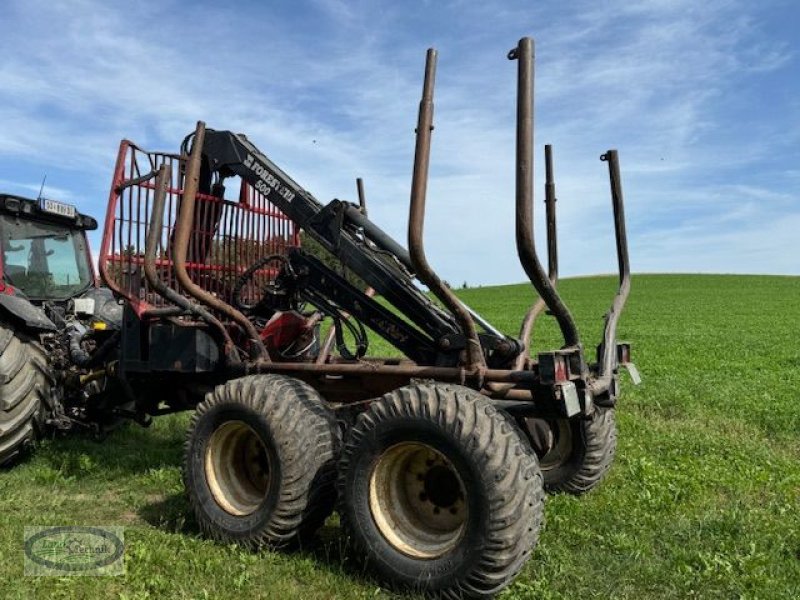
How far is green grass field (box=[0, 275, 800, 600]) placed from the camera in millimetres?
3682

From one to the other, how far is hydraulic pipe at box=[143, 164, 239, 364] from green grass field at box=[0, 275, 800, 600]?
1.14 metres

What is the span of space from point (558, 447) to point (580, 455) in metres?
0.20

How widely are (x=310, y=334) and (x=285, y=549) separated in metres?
2.17

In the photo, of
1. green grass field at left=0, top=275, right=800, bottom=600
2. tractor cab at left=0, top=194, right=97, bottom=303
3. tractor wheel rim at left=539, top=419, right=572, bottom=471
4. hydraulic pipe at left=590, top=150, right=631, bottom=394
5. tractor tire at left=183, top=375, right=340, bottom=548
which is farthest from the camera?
tractor cab at left=0, top=194, right=97, bottom=303

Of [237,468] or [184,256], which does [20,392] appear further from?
[237,468]

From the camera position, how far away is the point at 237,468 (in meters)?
4.59

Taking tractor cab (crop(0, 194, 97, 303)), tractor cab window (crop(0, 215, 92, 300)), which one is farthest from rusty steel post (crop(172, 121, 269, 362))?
tractor cab window (crop(0, 215, 92, 300))

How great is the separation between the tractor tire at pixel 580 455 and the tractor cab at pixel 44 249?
15.8 ft

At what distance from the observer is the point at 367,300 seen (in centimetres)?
519

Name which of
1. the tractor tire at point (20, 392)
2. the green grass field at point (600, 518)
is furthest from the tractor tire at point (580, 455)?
the tractor tire at point (20, 392)

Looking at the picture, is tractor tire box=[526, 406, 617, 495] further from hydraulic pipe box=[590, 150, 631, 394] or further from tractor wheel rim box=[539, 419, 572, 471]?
hydraulic pipe box=[590, 150, 631, 394]

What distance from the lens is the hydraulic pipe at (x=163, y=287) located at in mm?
5047

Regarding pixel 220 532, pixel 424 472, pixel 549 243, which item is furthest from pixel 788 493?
pixel 220 532

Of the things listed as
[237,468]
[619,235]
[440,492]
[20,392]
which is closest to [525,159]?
[440,492]
